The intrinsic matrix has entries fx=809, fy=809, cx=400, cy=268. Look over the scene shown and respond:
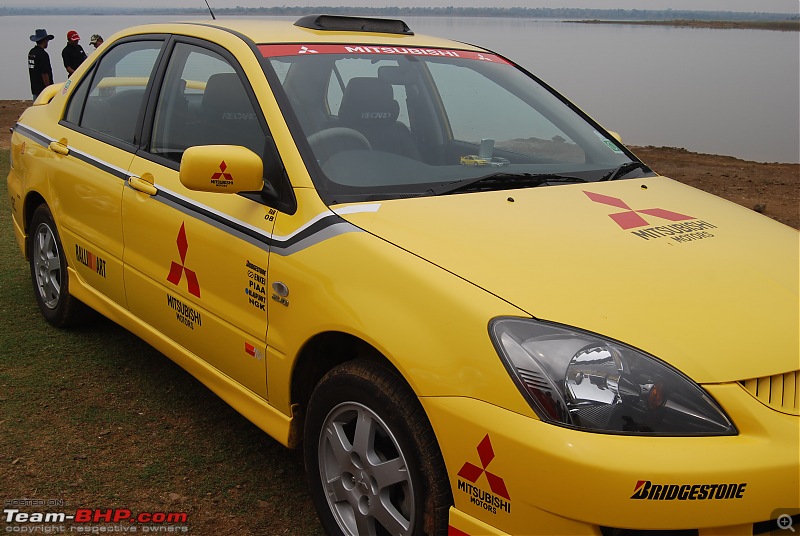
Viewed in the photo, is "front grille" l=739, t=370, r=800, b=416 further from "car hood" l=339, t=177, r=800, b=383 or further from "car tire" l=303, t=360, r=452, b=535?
"car tire" l=303, t=360, r=452, b=535

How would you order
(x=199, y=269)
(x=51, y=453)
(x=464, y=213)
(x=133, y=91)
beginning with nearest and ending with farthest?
(x=464, y=213) → (x=199, y=269) → (x=51, y=453) → (x=133, y=91)

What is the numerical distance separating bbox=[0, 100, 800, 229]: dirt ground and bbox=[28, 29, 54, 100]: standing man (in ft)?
3.57

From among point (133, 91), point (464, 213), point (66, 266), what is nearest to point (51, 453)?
point (66, 266)

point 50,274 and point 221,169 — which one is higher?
point 221,169

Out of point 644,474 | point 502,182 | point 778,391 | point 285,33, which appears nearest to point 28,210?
point 285,33

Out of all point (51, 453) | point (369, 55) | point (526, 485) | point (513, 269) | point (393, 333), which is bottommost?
point (51, 453)

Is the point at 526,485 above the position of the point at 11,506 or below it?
above

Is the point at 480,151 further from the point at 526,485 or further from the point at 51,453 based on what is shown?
the point at 51,453

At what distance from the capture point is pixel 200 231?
122 inches

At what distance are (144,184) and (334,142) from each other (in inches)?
40.1

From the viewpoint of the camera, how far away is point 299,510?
299 centimetres

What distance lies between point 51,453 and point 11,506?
0.39 meters

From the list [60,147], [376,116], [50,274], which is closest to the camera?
[376,116]

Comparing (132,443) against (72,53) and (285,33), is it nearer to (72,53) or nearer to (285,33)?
(285,33)
